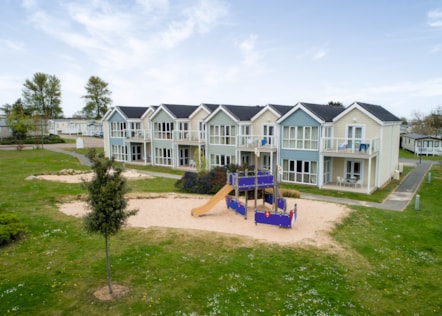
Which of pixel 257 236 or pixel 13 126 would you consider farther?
pixel 13 126

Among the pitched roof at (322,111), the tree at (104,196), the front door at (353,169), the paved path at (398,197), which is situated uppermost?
the pitched roof at (322,111)

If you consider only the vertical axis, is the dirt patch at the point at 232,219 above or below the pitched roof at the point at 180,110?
below

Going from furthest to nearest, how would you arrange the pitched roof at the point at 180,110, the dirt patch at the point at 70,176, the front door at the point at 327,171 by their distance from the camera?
1. the pitched roof at the point at 180,110
2. the dirt patch at the point at 70,176
3. the front door at the point at 327,171

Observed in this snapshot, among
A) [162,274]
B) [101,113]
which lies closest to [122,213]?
[162,274]

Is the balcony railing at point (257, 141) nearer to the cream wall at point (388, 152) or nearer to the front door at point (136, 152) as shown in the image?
the cream wall at point (388, 152)

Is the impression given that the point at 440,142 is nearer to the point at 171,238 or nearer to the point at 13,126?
the point at 171,238

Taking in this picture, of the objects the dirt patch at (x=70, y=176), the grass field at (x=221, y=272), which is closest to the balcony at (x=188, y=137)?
the dirt patch at (x=70, y=176)

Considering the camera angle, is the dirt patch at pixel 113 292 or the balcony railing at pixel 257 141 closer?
the dirt patch at pixel 113 292

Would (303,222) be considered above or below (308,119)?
below
